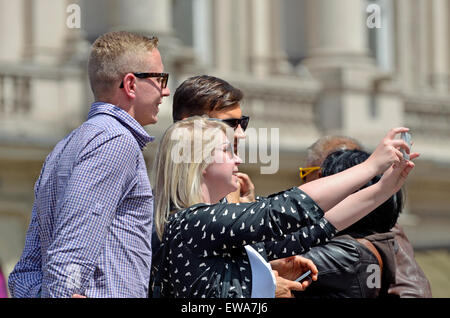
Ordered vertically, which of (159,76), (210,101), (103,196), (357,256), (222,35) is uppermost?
(222,35)

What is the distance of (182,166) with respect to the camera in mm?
3885

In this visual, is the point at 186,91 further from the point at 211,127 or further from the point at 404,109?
the point at 404,109

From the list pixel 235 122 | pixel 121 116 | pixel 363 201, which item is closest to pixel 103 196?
pixel 121 116

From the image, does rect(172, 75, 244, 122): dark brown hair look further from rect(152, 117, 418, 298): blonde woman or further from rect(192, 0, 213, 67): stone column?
rect(192, 0, 213, 67): stone column

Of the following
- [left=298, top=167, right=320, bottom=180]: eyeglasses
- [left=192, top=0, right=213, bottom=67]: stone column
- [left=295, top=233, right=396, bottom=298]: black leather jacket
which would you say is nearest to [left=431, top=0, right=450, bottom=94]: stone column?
[left=192, top=0, right=213, bottom=67]: stone column

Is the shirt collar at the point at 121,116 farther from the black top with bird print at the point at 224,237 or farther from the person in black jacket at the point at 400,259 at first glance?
the person in black jacket at the point at 400,259

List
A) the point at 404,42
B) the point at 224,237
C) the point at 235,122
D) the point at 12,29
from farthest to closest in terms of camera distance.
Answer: the point at 404,42
the point at 12,29
the point at 235,122
the point at 224,237

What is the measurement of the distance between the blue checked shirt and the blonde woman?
0.14m

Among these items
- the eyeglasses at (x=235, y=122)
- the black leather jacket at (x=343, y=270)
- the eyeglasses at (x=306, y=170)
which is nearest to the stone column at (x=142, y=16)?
the eyeglasses at (x=306, y=170)

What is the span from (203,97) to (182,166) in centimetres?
81

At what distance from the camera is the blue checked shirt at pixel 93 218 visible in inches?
138

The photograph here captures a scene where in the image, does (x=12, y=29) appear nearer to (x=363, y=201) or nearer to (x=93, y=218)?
(x=363, y=201)
